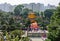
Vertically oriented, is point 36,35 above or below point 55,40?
below

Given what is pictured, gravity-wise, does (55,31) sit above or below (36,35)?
above

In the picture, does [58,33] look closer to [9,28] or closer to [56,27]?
[56,27]

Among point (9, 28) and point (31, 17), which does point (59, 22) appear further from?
point (31, 17)

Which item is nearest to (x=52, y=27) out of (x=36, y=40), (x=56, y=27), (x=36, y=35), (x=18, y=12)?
(x=56, y=27)

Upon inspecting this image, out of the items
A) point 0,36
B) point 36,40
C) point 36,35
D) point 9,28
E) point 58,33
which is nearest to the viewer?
point 0,36

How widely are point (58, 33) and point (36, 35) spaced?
7.64 m

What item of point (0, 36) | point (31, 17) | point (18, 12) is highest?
point (0, 36)

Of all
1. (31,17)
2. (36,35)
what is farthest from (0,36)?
(31,17)

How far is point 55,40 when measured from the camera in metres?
10.8

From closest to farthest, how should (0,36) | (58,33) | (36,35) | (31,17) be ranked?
(0,36), (58,33), (36,35), (31,17)

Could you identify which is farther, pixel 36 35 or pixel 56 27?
pixel 36 35

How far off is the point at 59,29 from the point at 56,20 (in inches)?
37.7

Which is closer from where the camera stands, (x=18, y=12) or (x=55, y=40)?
(x=55, y=40)

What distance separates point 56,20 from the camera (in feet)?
37.7
